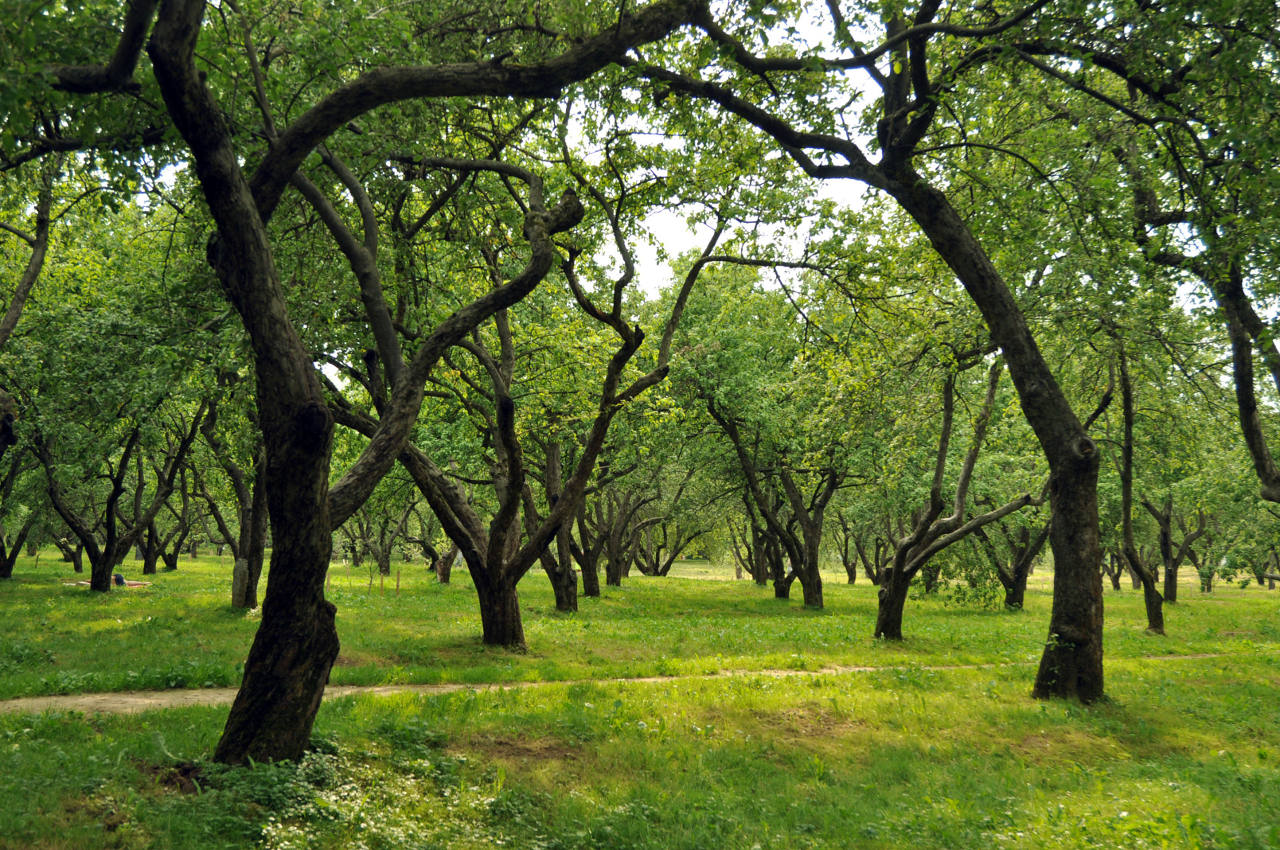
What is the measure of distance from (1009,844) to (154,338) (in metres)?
16.8

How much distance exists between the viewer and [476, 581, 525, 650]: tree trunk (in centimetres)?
1653

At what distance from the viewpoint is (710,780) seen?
848 centimetres

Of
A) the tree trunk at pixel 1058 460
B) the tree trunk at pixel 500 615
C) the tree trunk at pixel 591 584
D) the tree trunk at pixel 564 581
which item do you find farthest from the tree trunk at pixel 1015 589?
the tree trunk at pixel 500 615

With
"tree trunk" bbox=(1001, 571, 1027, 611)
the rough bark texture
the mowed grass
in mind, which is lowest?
the mowed grass

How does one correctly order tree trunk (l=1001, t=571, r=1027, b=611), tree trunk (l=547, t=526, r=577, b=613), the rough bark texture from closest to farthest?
the rough bark texture, tree trunk (l=547, t=526, r=577, b=613), tree trunk (l=1001, t=571, r=1027, b=611)

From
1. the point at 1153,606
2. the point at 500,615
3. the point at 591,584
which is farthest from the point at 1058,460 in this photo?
the point at 591,584

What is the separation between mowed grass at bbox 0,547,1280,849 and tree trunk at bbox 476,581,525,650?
532 mm

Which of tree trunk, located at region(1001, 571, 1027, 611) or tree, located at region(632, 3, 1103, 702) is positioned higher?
tree, located at region(632, 3, 1103, 702)

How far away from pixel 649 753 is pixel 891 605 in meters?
12.7

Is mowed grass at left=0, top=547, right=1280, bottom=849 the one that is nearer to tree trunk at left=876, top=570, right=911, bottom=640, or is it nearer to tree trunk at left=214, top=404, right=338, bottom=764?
tree trunk at left=214, top=404, right=338, bottom=764

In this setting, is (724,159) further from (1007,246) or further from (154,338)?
(154,338)

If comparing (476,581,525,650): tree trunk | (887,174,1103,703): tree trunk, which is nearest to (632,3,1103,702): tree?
(887,174,1103,703): tree trunk

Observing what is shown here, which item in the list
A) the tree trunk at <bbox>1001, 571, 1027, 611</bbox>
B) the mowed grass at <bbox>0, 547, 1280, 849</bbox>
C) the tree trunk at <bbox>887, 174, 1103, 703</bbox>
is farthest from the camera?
the tree trunk at <bbox>1001, 571, 1027, 611</bbox>

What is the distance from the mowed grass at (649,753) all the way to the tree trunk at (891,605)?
186 centimetres
